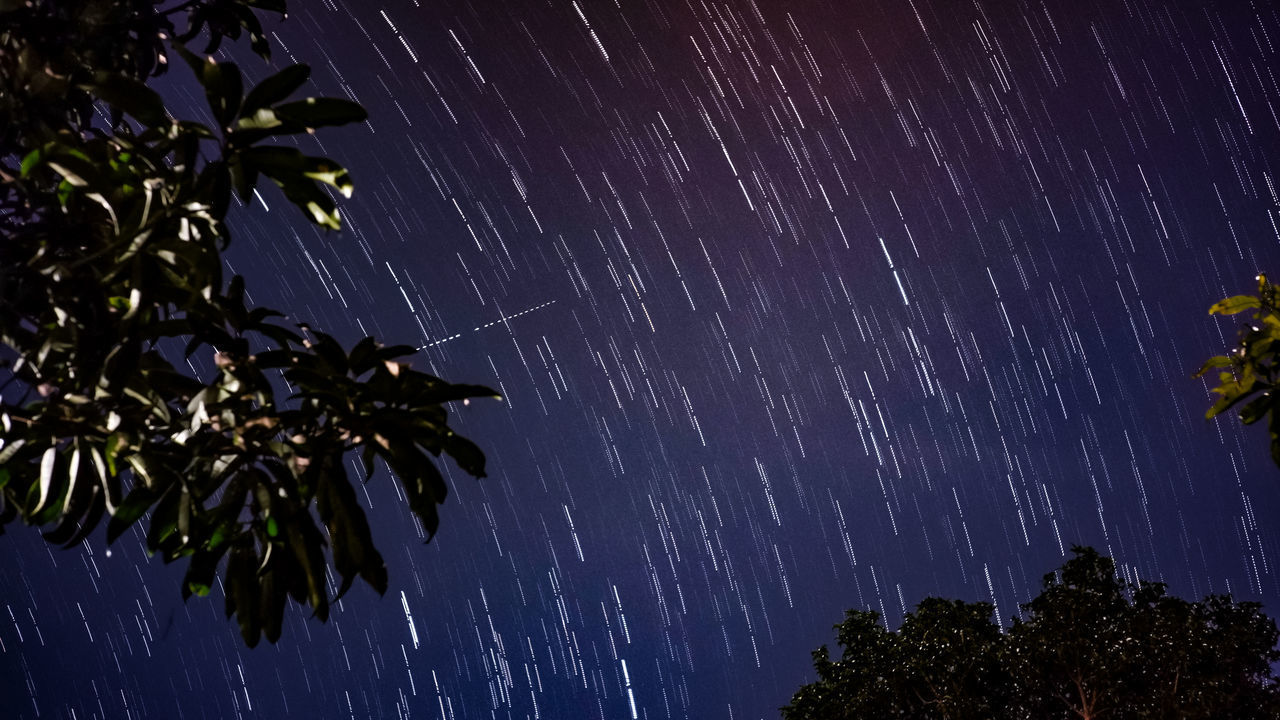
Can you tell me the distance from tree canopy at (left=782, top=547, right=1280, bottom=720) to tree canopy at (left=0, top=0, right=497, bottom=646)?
15.6m

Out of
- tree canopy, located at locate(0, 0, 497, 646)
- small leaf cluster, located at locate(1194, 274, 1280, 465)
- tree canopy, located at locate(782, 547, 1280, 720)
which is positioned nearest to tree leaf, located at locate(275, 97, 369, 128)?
tree canopy, located at locate(0, 0, 497, 646)

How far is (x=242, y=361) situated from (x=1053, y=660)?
1682 centimetres

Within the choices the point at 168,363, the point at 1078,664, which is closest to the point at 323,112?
the point at 168,363

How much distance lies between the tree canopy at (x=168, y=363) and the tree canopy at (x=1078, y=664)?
614 inches

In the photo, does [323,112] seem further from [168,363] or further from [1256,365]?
[1256,365]

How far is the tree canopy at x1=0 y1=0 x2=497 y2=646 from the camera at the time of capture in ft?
5.41

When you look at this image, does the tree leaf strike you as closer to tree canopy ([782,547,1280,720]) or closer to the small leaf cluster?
the small leaf cluster

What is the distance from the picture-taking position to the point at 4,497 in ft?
6.00

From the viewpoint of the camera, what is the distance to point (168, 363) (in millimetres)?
1889

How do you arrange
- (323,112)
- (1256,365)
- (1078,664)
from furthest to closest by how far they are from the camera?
(1078,664) → (1256,365) → (323,112)

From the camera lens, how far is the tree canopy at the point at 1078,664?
15.0 metres

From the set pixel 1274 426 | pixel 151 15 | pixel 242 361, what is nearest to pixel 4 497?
pixel 242 361

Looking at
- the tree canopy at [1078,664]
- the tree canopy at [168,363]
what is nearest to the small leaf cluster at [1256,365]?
the tree canopy at [168,363]

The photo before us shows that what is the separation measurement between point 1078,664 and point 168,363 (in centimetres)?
1680
